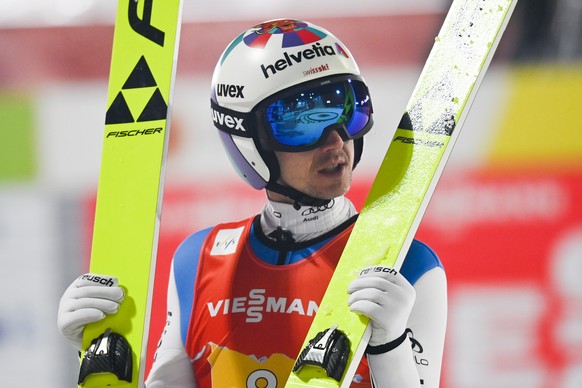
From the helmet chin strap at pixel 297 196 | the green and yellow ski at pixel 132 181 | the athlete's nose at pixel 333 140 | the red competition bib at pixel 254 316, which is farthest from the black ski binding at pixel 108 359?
the athlete's nose at pixel 333 140

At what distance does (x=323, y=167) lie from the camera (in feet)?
8.48

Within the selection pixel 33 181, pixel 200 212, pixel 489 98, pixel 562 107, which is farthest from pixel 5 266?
pixel 562 107

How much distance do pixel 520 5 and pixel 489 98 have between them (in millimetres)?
397

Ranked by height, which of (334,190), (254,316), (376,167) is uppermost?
(334,190)

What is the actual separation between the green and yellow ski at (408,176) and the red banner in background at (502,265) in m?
1.61

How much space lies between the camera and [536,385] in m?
4.29

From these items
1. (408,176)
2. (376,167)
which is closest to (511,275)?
(376,167)

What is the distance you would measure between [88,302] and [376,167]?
1939 millimetres

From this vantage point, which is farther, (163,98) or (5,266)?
(5,266)

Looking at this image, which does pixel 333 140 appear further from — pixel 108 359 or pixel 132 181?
pixel 108 359

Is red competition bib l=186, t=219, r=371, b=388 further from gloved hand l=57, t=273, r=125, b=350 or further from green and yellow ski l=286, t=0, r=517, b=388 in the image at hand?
gloved hand l=57, t=273, r=125, b=350

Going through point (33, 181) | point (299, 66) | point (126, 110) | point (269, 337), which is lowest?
point (33, 181)

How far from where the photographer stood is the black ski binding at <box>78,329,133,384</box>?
260 cm

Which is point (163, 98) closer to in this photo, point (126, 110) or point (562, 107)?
point (126, 110)
